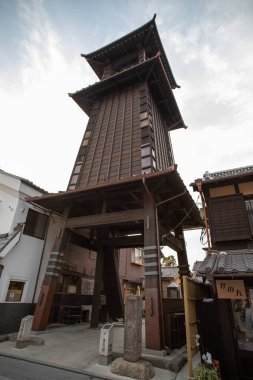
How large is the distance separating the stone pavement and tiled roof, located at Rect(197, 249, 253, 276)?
291cm

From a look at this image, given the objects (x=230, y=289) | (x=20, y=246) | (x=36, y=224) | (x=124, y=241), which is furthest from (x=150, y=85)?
(x=230, y=289)

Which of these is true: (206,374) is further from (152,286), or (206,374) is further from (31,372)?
(31,372)

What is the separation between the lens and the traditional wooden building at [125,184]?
374 inches

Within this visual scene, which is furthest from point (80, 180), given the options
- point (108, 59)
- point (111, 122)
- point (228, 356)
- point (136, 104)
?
point (108, 59)

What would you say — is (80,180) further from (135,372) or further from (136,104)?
(135,372)

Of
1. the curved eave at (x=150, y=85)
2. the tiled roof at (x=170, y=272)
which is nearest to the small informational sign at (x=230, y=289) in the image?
the curved eave at (x=150, y=85)

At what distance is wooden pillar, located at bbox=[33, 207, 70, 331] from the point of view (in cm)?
953

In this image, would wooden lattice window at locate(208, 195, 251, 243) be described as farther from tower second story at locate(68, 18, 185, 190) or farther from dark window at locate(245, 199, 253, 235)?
tower second story at locate(68, 18, 185, 190)

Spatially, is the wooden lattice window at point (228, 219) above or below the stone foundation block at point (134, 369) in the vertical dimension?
above

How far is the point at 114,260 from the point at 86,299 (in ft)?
9.07

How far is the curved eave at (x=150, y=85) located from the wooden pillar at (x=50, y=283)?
10689mm

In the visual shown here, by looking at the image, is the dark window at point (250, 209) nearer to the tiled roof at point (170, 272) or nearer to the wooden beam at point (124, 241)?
the wooden beam at point (124, 241)

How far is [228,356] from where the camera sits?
6113mm

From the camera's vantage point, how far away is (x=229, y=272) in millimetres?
5887
